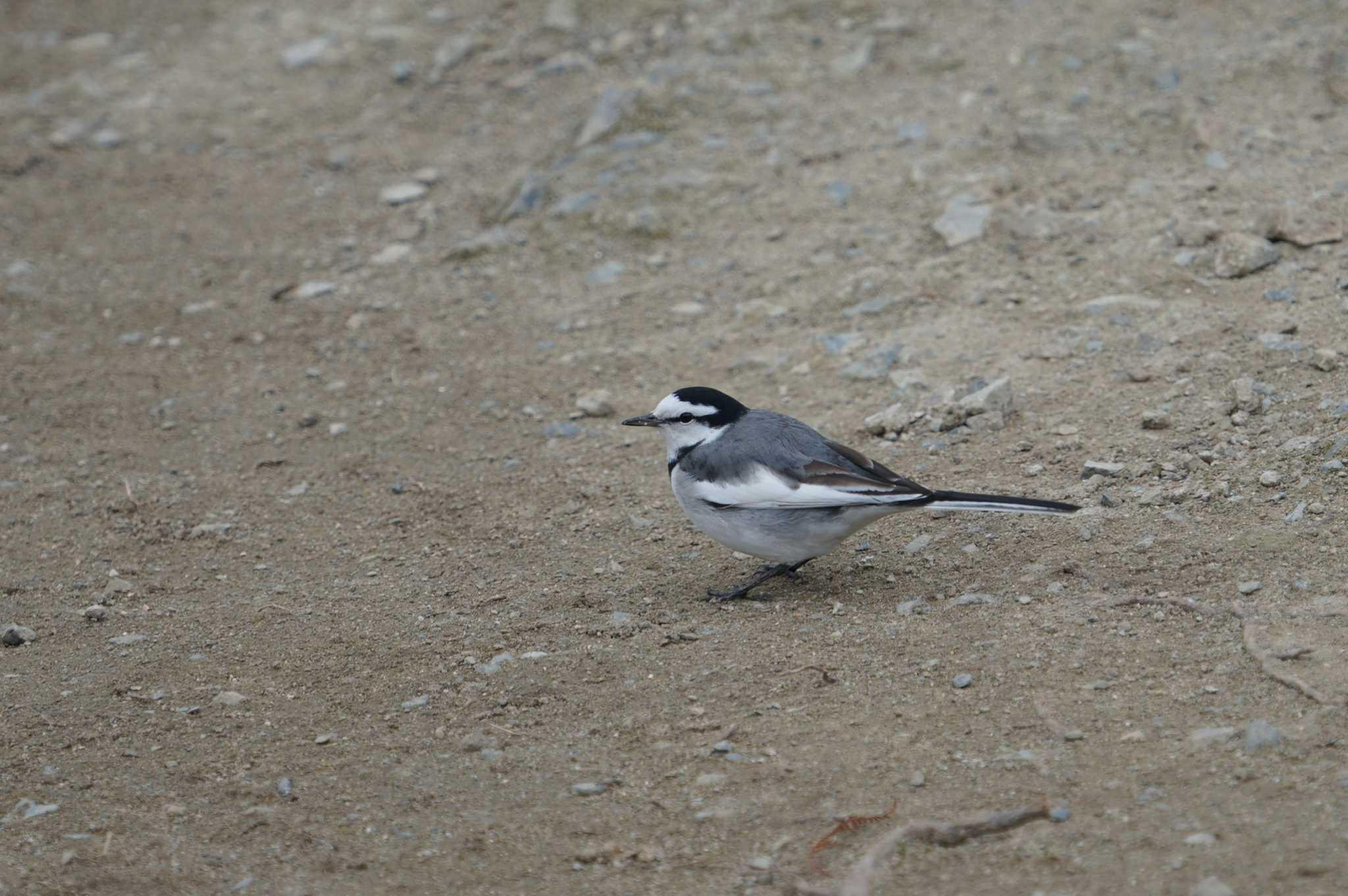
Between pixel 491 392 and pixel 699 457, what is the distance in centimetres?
236

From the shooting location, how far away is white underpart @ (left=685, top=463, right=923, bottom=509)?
16.8 ft

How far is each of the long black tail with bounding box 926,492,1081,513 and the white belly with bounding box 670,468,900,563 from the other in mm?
262

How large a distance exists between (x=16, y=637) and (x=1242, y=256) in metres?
5.81

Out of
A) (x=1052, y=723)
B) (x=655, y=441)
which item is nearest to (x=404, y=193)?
(x=655, y=441)

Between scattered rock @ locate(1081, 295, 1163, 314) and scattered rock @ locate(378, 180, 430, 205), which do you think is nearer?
scattered rock @ locate(1081, 295, 1163, 314)

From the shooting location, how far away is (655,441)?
696 centimetres

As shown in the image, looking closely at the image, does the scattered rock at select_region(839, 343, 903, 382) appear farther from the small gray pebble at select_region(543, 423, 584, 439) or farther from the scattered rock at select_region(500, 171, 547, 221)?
the scattered rock at select_region(500, 171, 547, 221)

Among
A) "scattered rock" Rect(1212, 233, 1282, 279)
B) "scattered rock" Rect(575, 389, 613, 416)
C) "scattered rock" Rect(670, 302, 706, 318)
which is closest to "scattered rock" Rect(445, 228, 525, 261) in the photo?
"scattered rock" Rect(670, 302, 706, 318)

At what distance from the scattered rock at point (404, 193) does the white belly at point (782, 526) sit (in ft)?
16.3

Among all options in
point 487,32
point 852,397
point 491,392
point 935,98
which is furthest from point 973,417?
point 487,32

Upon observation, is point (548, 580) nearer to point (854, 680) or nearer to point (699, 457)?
point (699, 457)

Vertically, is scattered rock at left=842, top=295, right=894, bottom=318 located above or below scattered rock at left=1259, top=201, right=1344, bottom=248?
below

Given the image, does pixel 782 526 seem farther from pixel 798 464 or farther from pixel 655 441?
pixel 655 441

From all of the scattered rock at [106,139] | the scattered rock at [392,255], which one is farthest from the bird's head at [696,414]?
the scattered rock at [106,139]
